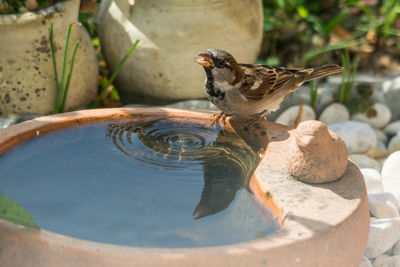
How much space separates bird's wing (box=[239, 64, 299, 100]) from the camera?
8.86 feet

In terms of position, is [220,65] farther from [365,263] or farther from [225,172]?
[365,263]

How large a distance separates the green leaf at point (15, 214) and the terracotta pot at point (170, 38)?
2.21 m

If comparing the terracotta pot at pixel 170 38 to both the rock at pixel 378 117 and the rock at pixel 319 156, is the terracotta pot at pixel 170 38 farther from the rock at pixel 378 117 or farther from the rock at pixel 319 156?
the rock at pixel 319 156

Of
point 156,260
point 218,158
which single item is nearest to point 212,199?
point 218,158

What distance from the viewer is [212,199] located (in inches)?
75.6

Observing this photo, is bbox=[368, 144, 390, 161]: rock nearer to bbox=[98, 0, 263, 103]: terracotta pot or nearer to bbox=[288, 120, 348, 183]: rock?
bbox=[98, 0, 263, 103]: terracotta pot

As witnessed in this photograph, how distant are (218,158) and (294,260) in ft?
2.50

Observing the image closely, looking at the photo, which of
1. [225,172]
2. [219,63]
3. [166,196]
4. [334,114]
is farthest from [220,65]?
[334,114]

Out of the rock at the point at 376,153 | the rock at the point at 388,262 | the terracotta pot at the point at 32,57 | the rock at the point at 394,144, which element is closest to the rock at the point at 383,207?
the rock at the point at 388,262

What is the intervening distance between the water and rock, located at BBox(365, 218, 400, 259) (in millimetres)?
727

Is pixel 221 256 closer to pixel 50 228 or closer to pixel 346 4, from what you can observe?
pixel 50 228

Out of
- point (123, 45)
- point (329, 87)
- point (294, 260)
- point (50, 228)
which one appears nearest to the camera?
point (294, 260)

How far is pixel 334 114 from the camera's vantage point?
4.09 metres

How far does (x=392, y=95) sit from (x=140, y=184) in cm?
301
